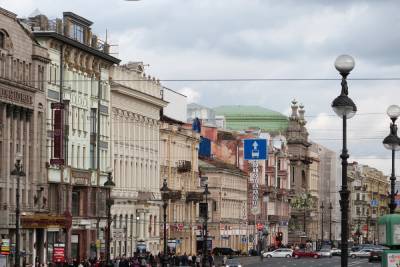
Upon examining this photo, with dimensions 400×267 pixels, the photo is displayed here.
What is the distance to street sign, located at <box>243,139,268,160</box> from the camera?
108412mm

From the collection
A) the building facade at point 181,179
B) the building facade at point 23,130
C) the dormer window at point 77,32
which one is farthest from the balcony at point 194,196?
the building facade at point 23,130

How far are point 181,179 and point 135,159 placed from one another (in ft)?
60.7

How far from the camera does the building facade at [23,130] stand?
269ft

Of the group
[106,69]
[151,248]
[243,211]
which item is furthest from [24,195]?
[243,211]

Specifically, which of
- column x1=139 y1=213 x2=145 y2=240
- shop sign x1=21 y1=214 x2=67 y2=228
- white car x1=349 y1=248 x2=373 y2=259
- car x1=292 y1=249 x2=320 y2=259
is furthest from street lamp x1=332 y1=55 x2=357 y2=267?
white car x1=349 y1=248 x2=373 y2=259

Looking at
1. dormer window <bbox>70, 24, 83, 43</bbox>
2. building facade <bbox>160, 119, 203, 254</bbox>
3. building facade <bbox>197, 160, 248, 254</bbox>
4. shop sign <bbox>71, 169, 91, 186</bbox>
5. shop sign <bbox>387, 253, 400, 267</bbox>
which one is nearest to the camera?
shop sign <bbox>387, 253, 400, 267</bbox>

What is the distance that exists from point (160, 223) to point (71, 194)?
93.2 ft

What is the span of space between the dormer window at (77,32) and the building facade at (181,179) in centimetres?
2667

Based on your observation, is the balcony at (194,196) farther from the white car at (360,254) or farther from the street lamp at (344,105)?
the street lamp at (344,105)

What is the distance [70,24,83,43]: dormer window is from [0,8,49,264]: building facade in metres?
6.80

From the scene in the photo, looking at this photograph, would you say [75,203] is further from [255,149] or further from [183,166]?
[183,166]

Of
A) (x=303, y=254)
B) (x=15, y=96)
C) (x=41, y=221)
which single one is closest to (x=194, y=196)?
(x=303, y=254)

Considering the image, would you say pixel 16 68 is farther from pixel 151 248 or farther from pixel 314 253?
pixel 314 253

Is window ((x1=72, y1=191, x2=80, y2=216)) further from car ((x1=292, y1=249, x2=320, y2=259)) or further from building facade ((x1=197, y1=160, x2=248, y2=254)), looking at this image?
car ((x1=292, y1=249, x2=320, y2=259))
